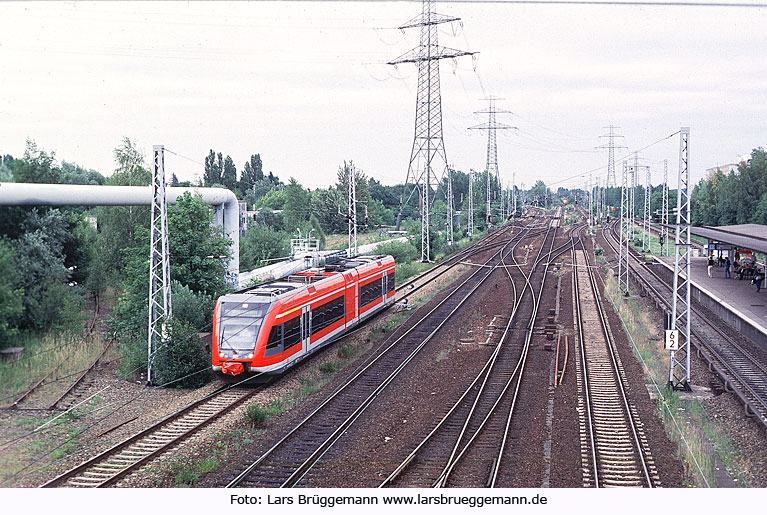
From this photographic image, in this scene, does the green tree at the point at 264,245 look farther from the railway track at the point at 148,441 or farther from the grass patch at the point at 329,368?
the railway track at the point at 148,441

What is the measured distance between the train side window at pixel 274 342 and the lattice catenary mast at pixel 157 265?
2.68m

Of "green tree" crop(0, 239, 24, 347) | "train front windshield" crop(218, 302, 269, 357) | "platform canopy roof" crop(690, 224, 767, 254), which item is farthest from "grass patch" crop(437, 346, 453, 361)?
"platform canopy roof" crop(690, 224, 767, 254)

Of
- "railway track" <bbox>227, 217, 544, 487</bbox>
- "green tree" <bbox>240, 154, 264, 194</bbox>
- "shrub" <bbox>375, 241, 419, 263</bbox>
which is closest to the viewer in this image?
"railway track" <bbox>227, 217, 544, 487</bbox>

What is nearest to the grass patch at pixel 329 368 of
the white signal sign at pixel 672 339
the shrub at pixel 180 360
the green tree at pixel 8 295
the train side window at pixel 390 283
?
the shrub at pixel 180 360

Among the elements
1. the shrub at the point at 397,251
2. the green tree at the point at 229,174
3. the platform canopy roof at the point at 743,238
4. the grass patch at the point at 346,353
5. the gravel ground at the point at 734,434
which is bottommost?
the gravel ground at the point at 734,434

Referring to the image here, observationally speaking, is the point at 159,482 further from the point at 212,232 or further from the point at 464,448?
the point at 212,232

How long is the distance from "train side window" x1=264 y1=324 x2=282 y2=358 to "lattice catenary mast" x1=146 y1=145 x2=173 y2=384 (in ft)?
8.80

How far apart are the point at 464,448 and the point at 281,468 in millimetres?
3038

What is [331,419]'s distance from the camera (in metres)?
13.4

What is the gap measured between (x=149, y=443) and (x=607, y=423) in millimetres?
8457

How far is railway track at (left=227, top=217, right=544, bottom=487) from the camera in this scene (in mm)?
10445

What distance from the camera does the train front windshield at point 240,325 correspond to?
14984mm

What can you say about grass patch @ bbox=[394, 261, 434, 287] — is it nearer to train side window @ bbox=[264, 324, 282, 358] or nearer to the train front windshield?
train side window @ bbox=[264, 324, 282, 358]

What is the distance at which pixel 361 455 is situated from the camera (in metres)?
11.4
